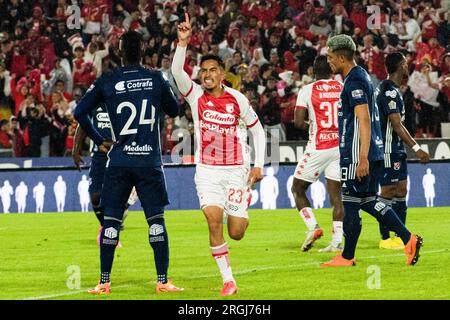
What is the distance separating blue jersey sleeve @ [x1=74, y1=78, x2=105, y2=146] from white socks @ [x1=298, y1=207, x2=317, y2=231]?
14.4ft

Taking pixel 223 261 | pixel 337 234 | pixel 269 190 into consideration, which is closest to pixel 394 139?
pixel 337 234

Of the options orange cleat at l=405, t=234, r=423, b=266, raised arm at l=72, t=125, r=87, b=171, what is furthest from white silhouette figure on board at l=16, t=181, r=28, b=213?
orange cleat at l=405, t=234, r=423, b=266

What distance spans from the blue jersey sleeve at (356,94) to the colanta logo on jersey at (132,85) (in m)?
2.39

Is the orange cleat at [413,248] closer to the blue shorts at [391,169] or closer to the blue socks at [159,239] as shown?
the blue shorts at [391,169]

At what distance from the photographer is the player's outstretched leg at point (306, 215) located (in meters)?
13.8

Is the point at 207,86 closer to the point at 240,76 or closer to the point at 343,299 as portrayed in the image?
the point at 343,299

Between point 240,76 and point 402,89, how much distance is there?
363 cm

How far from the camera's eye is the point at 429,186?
2239 cm

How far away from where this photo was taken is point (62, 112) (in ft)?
85.8

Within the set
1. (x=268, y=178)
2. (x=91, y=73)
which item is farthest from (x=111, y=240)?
(x=91, y=73)

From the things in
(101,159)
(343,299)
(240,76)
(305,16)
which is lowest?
(343,299)
